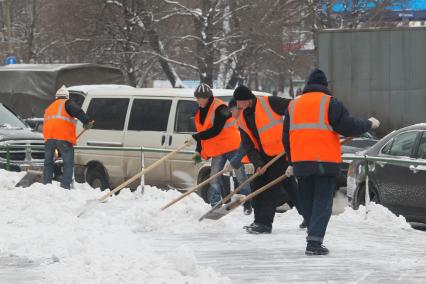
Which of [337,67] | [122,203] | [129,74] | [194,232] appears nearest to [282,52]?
[129,74]

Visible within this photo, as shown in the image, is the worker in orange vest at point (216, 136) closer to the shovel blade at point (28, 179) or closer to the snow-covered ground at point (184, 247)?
the snow-covered ground at point (184, 247)

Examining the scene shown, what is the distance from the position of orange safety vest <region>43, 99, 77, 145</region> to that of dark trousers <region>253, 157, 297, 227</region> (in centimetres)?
559

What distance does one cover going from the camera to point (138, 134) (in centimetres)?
1700

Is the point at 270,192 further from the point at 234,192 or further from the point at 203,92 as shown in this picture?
the point at 203,92

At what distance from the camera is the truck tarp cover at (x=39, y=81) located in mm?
26938

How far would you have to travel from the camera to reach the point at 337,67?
2022cm

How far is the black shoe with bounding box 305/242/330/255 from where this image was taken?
929 centimetres

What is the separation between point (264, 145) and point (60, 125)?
574cm

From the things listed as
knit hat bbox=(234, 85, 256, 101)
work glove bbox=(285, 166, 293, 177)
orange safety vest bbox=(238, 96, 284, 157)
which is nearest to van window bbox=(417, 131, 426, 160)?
orange safety vest bbox=(238, 96, 284, 157)

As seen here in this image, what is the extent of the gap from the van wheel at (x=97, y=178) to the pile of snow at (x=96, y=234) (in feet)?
6.87

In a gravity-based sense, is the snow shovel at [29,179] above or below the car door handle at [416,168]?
below

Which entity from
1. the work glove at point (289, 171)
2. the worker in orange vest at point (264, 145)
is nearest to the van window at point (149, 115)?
the worker in orange vest at point (264, 145)

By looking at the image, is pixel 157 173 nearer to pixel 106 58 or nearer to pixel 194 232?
pixel 194 232

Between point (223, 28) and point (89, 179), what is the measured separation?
1909 centimetres
